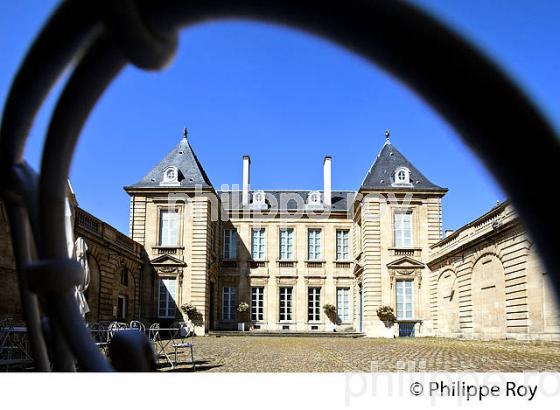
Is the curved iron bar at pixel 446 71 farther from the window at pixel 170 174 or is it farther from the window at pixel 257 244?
the window at pixel 257 244

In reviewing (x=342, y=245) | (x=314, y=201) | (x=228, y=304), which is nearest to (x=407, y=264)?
(x=342, y=245)

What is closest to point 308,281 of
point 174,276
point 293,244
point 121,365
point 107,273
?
point 293,244

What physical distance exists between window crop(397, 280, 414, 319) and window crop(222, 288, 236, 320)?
7831 mm

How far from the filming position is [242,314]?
26.2m

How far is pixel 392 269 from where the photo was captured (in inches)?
901

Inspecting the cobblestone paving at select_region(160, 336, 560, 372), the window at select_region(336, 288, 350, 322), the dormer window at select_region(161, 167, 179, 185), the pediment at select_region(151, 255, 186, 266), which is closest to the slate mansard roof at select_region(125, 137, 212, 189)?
the dormer window at select_region(161, 167, 179, 185)

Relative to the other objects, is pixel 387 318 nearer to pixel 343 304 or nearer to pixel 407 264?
pixel 407 264

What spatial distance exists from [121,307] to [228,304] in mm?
8210

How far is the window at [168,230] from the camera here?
23.2 metres

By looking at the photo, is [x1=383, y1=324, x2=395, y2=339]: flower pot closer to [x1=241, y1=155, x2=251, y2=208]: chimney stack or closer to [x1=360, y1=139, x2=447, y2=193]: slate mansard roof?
[x1=360, y1=139, x2=447, y2=193]: slate mansard roof

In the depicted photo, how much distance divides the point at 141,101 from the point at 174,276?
18106 millimetres

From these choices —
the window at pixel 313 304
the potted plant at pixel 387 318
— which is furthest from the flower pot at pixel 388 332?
the window at pixel 313 304

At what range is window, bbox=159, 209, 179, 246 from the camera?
23.2 m
